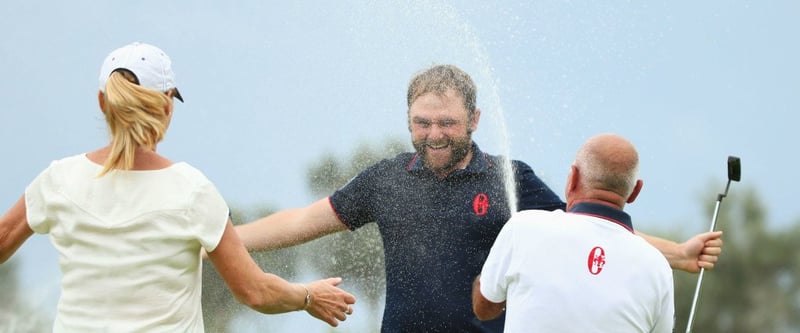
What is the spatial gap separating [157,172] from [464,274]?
7.61 feet

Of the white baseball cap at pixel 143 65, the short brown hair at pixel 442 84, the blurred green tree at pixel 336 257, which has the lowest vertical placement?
the blurred green tree at pixel 336 257

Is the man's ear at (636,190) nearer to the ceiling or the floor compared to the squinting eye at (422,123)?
nearer to the ceiling

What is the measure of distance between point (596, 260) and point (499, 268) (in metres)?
0.42

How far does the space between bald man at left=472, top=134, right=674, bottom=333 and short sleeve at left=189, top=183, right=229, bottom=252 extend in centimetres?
121

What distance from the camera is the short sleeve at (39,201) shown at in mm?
5289

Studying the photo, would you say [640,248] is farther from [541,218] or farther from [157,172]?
[157,172]

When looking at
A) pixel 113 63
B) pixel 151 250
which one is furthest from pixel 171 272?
pixel 113 63

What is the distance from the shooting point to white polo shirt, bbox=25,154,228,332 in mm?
5090

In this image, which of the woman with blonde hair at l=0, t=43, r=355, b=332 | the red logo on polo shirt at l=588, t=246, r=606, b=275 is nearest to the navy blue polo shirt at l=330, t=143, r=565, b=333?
the red logo on polo shirt at l=588, t=246, r=606, b=275

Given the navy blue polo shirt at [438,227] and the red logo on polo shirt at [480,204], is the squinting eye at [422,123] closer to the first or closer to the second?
the navy blue polo shirt at [438,227]

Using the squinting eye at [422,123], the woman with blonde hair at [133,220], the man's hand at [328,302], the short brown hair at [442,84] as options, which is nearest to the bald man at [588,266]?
the man's hand at [328,302]

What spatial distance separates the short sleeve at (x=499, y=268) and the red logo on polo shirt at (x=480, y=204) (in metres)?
1.46

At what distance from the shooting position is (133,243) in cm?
509

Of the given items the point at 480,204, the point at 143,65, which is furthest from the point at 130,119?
the point at 480,204
